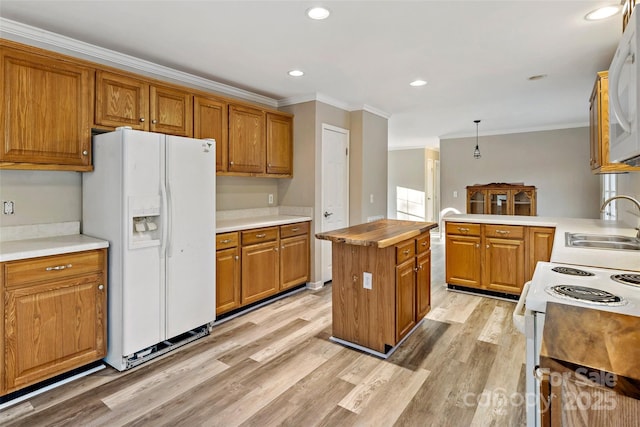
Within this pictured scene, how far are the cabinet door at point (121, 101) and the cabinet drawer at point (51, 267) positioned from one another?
40.4 inches

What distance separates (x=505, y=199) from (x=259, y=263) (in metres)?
5.06

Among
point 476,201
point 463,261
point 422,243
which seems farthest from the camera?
point 476,201

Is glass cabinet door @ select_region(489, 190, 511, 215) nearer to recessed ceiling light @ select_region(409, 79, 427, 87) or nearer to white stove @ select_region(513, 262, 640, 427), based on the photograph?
recessed ceiling light @ select_region(409, 79, 427, 87)

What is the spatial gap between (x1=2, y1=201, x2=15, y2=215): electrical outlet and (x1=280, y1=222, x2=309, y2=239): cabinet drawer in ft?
7.32

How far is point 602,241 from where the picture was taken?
251cm

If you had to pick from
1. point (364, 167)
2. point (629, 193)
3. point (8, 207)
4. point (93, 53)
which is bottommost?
point (8, 207)

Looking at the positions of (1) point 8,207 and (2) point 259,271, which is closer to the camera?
(1) point 8,207

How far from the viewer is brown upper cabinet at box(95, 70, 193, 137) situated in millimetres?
2637

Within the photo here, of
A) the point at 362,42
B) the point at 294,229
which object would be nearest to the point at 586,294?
the point at 362,42

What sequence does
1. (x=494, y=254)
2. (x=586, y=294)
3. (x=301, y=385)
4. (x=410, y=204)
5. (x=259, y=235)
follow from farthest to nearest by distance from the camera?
(x=410, y=204) < (x=494, y=254) < (x=259, y=235) < (x=301, y=385) < (x=586, y=294)

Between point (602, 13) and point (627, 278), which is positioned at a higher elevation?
point (602, 13)

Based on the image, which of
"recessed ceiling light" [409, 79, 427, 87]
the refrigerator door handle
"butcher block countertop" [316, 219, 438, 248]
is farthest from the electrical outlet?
"recessed ceiling light" [409, 79, 427, 87]

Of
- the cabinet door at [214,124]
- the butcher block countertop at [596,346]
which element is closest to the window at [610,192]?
the butcher block countertop at [596,346]

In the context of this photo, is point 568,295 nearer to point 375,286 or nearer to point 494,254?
point 375,286
